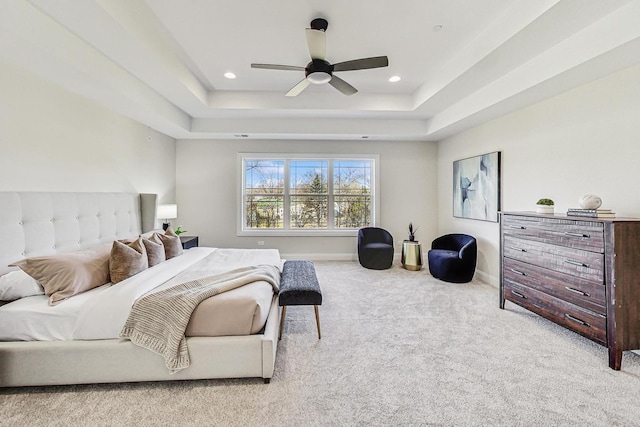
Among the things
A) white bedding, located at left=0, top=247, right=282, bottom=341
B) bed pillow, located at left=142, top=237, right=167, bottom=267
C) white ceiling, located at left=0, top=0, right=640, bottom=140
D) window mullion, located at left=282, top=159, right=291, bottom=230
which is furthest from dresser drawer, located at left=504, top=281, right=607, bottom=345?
bed pillow, located at left=142, top=237, right=167, bottom=267

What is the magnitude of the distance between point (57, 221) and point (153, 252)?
0.83 m

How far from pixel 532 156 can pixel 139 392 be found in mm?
4588

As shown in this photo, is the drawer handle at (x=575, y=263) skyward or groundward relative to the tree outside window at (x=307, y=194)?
groundward

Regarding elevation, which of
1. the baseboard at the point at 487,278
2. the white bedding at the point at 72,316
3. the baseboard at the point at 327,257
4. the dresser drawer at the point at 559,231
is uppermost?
the dresser drawer at the point at 559,231

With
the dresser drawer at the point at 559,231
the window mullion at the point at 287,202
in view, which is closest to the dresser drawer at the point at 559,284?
the dresser drawer at the point at 559,231

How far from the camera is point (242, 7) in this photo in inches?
93.2

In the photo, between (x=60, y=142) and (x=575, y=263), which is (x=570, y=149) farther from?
(x=60, y=142)

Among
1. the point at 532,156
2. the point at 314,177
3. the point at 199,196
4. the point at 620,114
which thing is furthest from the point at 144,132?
the point at 620,114

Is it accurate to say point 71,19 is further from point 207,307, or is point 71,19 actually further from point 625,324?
point 625,324

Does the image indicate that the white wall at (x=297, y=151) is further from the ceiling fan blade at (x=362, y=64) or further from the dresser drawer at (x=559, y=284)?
the ceiling fan blade at (x=362, y=64)

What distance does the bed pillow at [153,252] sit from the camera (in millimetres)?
2812

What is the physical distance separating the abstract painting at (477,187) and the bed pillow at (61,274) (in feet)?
15.7

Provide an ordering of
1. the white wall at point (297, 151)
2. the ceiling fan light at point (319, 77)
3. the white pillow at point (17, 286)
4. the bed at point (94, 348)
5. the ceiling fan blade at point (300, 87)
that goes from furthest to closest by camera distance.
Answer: the white wall at point (297, 151) → the ceiling fan blade at point (300, 87) → the ceiling fan light at point (319, 77) → the white pillow at point (17, 286) → the bed at point (94, 348)

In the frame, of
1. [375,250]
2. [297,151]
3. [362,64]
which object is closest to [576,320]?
[375,250]
